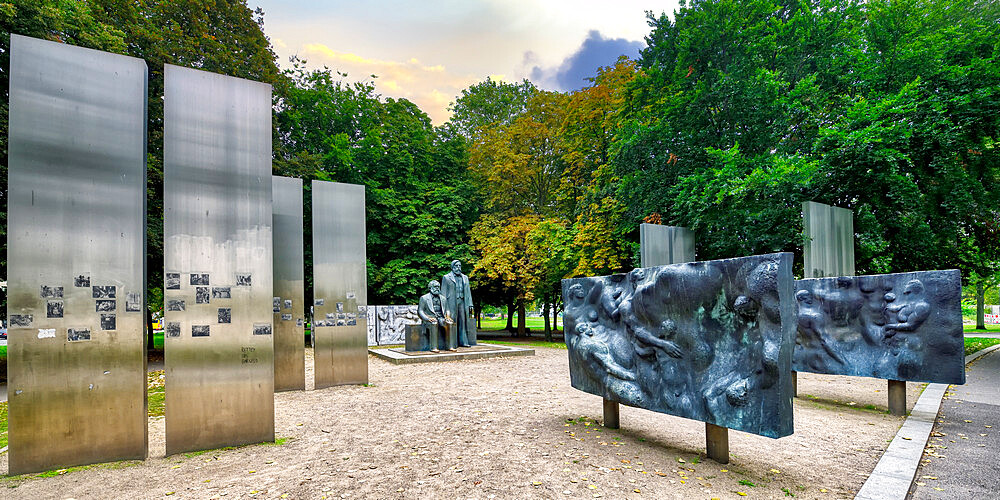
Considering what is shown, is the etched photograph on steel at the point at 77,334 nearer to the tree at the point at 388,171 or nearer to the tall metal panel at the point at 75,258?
the tall metal panel at the point at 75,258

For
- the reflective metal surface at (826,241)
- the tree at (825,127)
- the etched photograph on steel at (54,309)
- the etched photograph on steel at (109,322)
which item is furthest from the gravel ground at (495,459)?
the tree at (825,127)

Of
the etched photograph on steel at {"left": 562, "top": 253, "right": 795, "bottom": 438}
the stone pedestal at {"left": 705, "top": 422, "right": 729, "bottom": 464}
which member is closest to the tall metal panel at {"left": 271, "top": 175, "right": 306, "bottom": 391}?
the etched photograph on steel at {"left": 562, "top": 253, "right": 795, "bottom": 438}

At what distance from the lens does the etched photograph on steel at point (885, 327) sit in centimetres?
657

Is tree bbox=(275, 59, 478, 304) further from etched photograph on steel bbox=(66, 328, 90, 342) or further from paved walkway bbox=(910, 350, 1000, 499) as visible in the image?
paved walkway bbox=(910, 350, 1000, 499)

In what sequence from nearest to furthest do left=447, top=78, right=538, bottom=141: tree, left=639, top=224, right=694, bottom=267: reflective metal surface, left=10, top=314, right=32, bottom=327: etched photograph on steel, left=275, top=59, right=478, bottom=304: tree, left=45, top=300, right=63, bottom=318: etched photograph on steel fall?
left=10, top=314, right=32, bottom=327: etched photograph on steel, left=45, top=300, right=63, bottom=318: etched photograph on steel, left=639, top=224, right=694, bottom=267: reflective metal surface, left=275, top=59, right=478, bottom=304: tree, left=447, top=78, right=538, bottom=141: tree

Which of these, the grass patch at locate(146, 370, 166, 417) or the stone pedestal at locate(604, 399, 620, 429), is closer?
the stone pedestal at locate(604, 399, 620, 429)

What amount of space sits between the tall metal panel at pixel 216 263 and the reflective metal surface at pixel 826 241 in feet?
33.9

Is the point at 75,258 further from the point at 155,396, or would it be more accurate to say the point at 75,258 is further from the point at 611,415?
the point at 611,415

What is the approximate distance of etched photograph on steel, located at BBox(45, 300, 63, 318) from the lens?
4785mm

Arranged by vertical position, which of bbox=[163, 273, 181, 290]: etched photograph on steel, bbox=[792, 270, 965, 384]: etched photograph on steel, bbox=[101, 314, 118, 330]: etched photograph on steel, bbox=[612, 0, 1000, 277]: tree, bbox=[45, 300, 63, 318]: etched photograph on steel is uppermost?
bbox=[612, 0, 1000, 277]: tree

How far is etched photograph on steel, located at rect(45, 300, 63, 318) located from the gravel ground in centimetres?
152

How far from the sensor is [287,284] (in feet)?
31.7

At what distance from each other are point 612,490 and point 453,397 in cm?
482

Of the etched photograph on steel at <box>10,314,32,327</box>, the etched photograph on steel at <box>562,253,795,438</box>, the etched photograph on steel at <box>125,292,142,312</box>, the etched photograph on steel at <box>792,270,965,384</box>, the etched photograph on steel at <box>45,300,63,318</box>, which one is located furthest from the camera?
the etched photograph on steel at <box>792,270,965,384</box>
